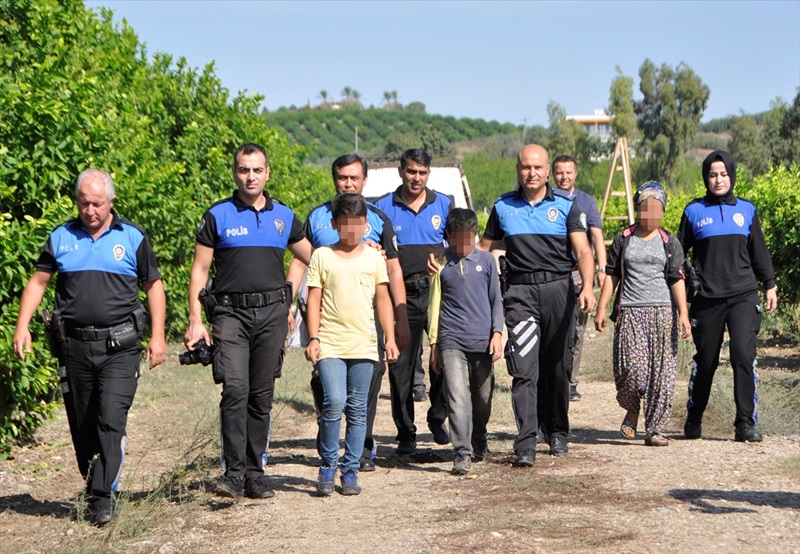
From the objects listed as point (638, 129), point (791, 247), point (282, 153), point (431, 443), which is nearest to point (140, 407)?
point (431, 443)

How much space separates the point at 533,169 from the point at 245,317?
7.44ft

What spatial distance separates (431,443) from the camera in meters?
9.32

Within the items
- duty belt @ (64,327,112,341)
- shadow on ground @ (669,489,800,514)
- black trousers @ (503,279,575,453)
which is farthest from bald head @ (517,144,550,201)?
duty belt @ (64,327,112,341)

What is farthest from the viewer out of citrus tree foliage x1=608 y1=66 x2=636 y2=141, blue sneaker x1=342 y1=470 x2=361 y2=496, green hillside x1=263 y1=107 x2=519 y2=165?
green hillside x1=263 y1=107 x2=519 y2=165

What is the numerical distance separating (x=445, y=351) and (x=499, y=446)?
4.43 ft

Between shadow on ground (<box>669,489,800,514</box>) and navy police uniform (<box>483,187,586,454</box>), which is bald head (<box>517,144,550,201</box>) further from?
shadow on ground (<box>669,489,800,514</box>)

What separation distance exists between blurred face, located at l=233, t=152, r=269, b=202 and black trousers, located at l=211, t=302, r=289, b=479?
706mm

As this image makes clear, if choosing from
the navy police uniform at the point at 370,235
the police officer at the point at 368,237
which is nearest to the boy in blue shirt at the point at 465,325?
the police officer at the point at 368,237

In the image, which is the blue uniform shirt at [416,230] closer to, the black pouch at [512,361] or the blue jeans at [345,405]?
the black pouch at [512,361]

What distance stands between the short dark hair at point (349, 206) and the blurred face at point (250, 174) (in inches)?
18.7

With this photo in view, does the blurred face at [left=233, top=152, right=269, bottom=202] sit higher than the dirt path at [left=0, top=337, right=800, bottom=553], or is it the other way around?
the blurred face at [left=233, top=152, right=269, bottom=202]

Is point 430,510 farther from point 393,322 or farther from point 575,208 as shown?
point 575,208

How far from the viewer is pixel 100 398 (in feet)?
22.2

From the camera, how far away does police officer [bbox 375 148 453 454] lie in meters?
8.55
